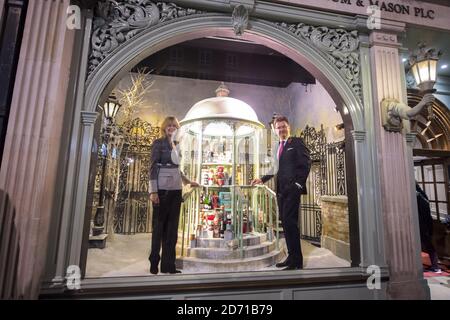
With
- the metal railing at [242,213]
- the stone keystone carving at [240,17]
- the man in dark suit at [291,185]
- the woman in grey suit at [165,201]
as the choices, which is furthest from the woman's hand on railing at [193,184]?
the stone keystone carving at [240,17]

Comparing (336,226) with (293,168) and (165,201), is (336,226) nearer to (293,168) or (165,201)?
(293,168)

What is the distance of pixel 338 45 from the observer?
9.84ft

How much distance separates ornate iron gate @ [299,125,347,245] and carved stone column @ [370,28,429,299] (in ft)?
5.36

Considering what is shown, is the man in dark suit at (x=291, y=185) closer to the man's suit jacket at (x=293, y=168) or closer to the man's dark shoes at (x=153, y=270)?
the man's suit jacket at (x=293, y=168)

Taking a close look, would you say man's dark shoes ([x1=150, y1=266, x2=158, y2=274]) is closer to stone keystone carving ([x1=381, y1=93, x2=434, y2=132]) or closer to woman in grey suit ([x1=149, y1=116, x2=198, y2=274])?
woman in grey suit ([x1=149, y1=116, x2=198, y2=274])

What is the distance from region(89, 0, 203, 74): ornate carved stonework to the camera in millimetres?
2490

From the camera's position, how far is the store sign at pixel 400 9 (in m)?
2.92

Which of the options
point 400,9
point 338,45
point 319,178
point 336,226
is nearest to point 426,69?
point 338,45

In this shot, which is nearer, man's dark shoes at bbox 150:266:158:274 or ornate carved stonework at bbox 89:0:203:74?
ornate carved stonework at bbox 89:0:203:74

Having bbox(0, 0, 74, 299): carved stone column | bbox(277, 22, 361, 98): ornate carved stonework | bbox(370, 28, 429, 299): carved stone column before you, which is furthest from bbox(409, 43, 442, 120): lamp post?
bbox(0, 0, 74, 299): carved stone column

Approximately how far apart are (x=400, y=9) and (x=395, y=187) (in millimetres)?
2158

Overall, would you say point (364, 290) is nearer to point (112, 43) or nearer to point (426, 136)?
point (112, 43)

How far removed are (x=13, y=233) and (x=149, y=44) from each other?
2.04 meters

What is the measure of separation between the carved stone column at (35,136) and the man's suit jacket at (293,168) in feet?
8.12
